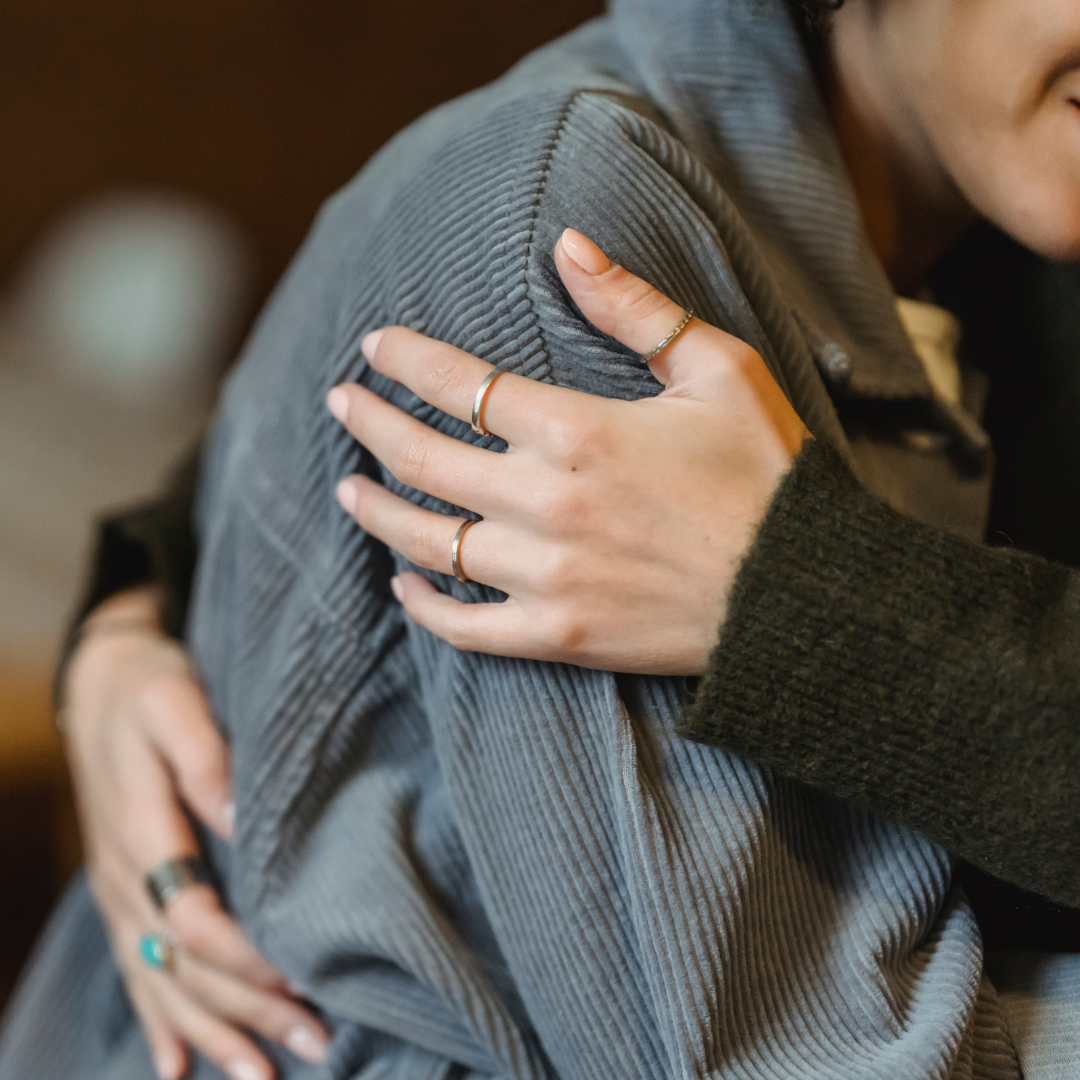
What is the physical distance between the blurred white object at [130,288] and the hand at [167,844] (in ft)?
3.88

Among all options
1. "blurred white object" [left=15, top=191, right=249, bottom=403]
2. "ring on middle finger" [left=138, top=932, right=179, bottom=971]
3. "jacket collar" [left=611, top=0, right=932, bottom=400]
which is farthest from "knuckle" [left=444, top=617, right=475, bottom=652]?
"blurred white object" [left=15, top=191, right=249, bottom=403]

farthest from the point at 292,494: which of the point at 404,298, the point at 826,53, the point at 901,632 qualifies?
the point at 826,53

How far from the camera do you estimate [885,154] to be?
2.38 feet

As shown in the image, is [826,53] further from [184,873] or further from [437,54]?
[437,54]

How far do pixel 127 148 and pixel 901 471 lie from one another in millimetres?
1667

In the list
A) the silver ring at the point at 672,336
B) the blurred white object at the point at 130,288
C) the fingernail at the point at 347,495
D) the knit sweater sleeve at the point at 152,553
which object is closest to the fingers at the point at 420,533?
the fingernail at the point at 347,495

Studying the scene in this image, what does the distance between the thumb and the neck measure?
0.30 m

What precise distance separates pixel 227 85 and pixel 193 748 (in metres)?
1.49

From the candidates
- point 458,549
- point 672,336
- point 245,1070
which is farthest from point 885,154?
point 245,1070

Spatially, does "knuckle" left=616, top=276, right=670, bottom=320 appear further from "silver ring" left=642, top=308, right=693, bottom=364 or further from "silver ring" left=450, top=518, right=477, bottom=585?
"silver ring" left=450, top=518, right=477, bottom=585

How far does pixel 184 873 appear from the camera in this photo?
0.71m

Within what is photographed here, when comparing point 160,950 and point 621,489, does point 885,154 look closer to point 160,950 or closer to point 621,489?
point 621,489

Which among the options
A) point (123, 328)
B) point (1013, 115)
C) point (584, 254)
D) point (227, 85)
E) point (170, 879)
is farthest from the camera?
point (123, 328)

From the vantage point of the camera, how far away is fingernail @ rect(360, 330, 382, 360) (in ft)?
1.76
